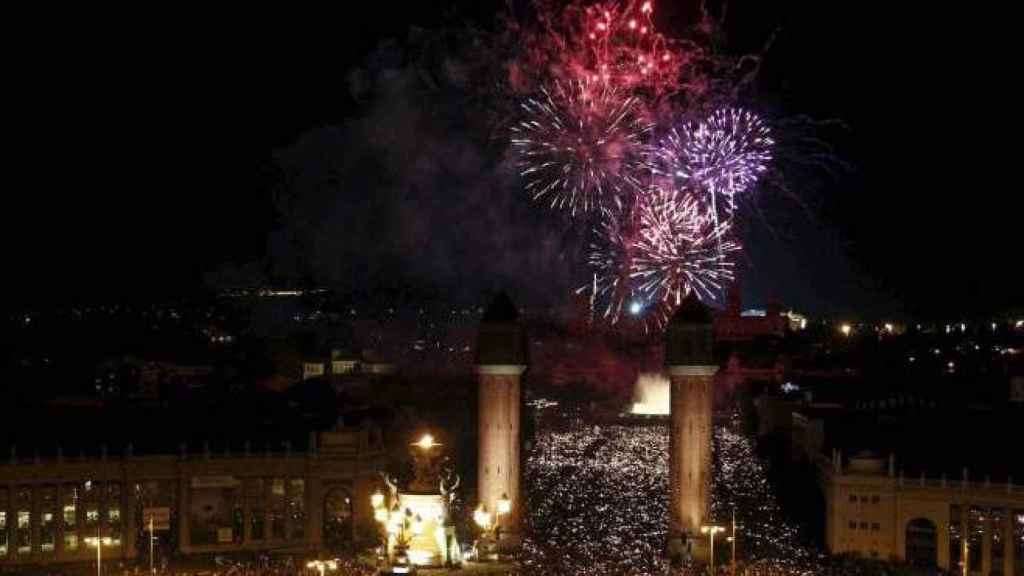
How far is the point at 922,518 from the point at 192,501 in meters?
32.7

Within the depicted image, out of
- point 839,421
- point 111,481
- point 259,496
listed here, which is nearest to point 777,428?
point 839,421

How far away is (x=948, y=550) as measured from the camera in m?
61.4

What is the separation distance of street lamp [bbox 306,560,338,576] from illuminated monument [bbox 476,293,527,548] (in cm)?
1571

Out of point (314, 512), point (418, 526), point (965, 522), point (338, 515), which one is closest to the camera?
point (418, 526)

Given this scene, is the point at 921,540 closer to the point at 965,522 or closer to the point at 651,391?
the point at 965,522

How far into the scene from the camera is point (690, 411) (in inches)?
2520

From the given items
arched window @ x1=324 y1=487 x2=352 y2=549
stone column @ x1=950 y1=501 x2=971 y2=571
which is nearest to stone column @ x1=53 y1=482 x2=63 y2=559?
arched window @ x1=324 y1=487 x2=352 y2=549

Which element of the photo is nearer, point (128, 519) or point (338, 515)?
point (128, 519)

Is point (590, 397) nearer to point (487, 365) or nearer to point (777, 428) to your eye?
point (777, 428)

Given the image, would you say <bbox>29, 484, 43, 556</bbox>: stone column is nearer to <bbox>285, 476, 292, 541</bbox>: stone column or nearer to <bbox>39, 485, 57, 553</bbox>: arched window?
<bbox>39, 485, 57, 553</bbox>: arched window

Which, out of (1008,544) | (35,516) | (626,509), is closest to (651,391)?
(626,509)

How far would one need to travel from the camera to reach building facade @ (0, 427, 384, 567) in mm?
62875

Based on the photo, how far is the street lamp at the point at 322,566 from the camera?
44469mm

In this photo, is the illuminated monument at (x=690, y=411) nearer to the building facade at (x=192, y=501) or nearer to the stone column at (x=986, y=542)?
the stone column at (x=986, y=542)
